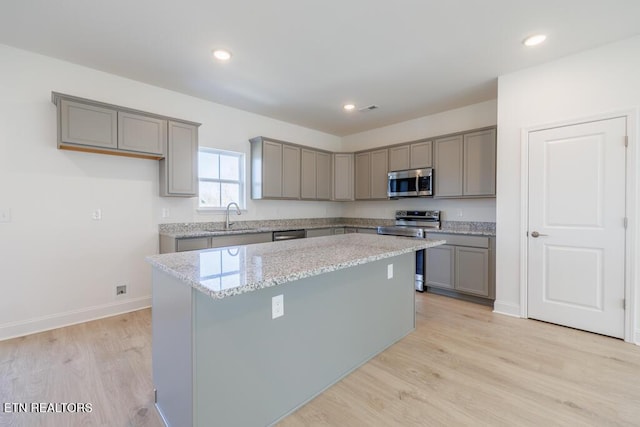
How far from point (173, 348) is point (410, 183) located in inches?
153

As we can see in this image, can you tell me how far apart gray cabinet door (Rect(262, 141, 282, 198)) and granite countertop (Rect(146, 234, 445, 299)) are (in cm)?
215

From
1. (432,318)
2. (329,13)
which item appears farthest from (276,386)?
(329,13)

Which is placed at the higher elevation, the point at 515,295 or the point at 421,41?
the point at 421,41

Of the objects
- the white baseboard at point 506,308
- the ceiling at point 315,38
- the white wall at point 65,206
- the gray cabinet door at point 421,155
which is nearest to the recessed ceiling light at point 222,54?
the ceiling at point 315,38

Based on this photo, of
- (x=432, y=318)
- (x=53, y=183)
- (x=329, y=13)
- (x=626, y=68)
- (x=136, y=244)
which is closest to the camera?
(x=329, y=13)

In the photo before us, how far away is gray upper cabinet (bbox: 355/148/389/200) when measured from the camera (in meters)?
4.97

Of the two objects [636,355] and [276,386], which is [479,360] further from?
[276,386]

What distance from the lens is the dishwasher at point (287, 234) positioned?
4176 mm

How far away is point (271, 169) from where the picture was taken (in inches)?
178

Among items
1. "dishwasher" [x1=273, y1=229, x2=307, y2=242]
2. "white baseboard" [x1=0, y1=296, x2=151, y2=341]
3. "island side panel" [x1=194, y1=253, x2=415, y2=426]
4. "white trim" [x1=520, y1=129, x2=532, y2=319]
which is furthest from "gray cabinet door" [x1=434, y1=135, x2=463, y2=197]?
"white baseboard" [x1=0, y1=296, x2=151, y2=341]

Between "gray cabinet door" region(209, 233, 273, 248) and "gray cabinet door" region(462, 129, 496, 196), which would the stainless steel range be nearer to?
"gray cabinet door" region(462, 129, 496, 196)

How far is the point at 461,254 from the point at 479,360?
1725 mm

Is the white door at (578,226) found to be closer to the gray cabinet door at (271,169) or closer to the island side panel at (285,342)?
the island side panel at (285,342)

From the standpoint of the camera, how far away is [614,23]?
236 centimetres
